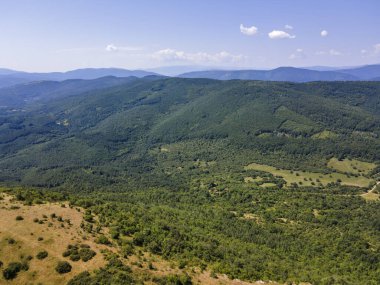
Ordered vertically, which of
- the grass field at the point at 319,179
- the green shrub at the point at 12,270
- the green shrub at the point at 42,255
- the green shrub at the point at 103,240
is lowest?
the grass field at the point at 319,179

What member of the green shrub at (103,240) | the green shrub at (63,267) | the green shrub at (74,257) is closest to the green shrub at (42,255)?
the green shrub at (63,267)

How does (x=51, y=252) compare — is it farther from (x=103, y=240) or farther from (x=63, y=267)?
(x=103, y=240)

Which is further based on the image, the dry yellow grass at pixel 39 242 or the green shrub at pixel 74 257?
the green shrub at pixel 74 257

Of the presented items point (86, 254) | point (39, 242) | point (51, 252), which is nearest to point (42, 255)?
point (51, 252)

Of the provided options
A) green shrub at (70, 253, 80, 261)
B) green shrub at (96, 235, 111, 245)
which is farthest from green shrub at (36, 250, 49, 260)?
green shrub at (96, 235, 111, 245)

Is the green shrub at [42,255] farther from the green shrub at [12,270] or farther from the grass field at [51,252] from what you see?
the green shrub at [12,270]

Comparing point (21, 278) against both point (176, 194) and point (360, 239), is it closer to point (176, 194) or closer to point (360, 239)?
point (360, 239)

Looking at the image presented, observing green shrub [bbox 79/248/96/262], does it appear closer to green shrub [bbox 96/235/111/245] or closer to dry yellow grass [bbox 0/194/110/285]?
dry yellow grass [bbox 0/194/110/285]

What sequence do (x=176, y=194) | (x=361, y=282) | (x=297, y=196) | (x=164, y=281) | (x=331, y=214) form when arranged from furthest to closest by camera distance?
1. (x=176, y=194)
2. (x=297, y=196)
3. (x=331, y=214)
4. (x=361, y=282)
5. (x=164, y=281)

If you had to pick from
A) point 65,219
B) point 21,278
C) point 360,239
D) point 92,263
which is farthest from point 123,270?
point 360,239
